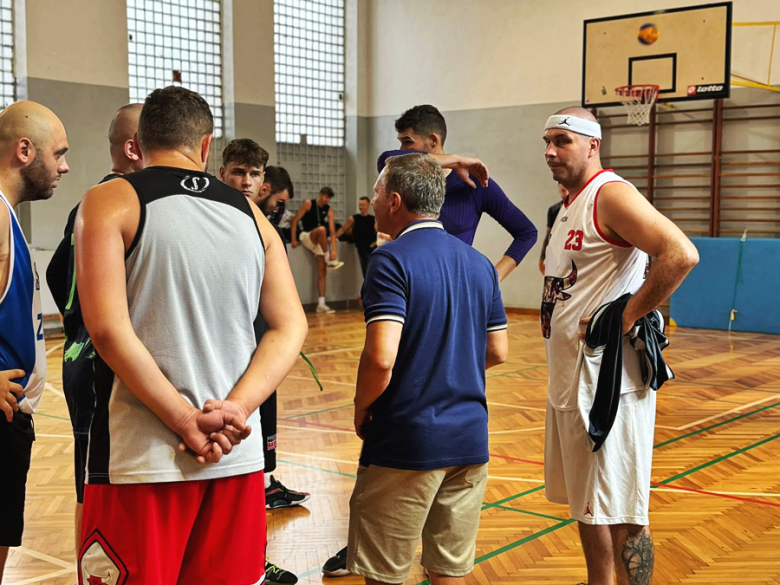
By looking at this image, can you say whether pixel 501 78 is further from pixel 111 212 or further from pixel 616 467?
pixel 111 212

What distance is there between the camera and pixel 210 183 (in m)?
1.96

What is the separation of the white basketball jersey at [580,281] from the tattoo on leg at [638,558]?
1.59 feet

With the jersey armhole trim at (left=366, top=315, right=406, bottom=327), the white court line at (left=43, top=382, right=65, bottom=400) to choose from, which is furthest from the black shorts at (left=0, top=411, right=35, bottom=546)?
the white court line at (left=43, top=382, right=65, bottom=400)

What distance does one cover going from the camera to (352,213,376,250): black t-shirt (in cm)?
1416

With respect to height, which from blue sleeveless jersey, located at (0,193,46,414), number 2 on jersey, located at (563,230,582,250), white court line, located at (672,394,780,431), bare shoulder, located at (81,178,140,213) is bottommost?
white court line, located at (672,394,780,431)

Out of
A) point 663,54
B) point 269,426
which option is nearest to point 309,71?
point 663,54

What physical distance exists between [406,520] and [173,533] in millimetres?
745

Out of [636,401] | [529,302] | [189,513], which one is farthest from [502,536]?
[529,302]

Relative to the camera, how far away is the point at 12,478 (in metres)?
2.44

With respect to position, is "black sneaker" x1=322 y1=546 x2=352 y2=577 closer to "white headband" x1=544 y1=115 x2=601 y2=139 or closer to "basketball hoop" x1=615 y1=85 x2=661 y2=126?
"white headband" x1=544 y1=115 x2=601 y2=139

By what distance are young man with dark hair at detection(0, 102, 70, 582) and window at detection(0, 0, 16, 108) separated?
1003cm

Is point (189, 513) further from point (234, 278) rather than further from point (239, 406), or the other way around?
point (234, 278)

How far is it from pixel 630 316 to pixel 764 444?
11.5 feet

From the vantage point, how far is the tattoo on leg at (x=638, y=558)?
278 cm
